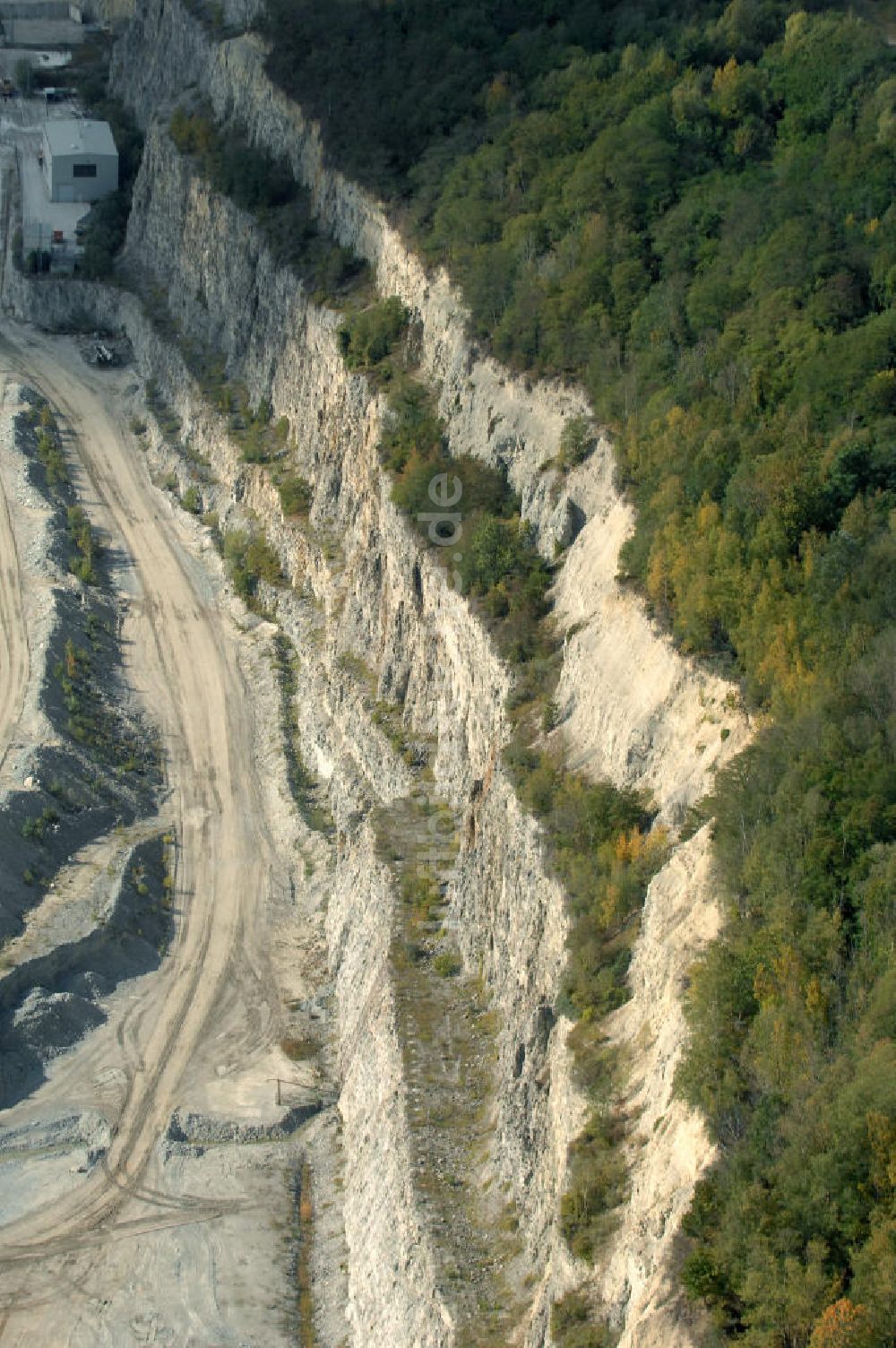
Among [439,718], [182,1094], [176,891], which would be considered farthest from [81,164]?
[182,1094]

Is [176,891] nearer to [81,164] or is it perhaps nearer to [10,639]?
[10,639]

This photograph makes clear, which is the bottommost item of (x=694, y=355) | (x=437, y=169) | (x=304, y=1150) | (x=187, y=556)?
(x=304, y=1150)

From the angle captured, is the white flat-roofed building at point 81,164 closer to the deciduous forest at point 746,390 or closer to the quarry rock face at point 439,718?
the quarry rock face at point 439,718

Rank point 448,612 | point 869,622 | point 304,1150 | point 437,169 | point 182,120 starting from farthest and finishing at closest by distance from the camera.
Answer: point 182,120, point 437,169, point 448,612, point 304,1150, point 869,622

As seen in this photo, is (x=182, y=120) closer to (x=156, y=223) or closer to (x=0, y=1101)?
(x=156, y=223)

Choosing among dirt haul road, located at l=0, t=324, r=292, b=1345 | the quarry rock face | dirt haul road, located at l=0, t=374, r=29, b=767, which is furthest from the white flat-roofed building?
dirt haul road, located at l=0, t=374, r=29, b=767

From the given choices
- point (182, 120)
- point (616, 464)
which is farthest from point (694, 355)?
point (182, 120)
